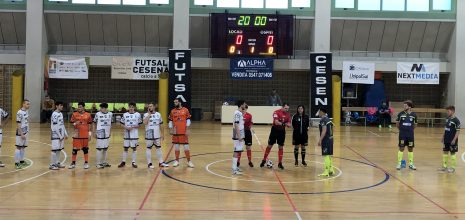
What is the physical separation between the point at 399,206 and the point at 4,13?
2806 centimetres

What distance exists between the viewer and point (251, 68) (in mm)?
30188

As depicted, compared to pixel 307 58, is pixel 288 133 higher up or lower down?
lower down

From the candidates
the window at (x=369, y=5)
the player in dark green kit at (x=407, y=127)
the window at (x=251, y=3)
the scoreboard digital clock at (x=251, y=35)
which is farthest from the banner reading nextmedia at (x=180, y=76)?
the player in dark green kit at (x=407, y=127)

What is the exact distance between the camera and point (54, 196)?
33.1 ft

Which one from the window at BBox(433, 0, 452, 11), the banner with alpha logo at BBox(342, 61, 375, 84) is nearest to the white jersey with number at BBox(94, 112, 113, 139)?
the banner with alpha logo at BBox(342, 61, 375, 84)

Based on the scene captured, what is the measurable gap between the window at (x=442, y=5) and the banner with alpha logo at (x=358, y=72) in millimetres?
5560

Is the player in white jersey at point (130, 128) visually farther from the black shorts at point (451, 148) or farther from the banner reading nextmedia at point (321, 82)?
the banner reading nextmedia at point (321, 82)

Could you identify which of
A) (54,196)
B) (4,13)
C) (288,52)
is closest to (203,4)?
(288,52)

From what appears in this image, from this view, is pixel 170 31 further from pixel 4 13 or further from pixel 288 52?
pixel 4 13

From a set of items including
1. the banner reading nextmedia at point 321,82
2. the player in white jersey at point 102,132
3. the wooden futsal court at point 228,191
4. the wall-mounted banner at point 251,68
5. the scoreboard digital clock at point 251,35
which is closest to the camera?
the wooden futsal court at point 228,191

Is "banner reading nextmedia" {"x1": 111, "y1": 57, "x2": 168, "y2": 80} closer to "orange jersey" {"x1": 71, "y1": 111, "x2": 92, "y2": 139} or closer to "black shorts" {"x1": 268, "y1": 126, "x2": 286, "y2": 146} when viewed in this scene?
"orange jersey" {"x1": 71, "y1": 111, "x2": 92, "y2": 139}

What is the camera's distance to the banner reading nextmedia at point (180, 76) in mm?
29495

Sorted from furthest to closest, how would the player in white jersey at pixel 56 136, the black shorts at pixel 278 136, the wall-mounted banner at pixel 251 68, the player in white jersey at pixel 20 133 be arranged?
1. the wall-mounted banner at pixel 251 68
2. the black shorts at pixel 278 136
3. the player in white jersey at pixel 20 133
4. the player in white jersey at pixel 56 136

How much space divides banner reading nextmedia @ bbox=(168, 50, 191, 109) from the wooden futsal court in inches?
500
